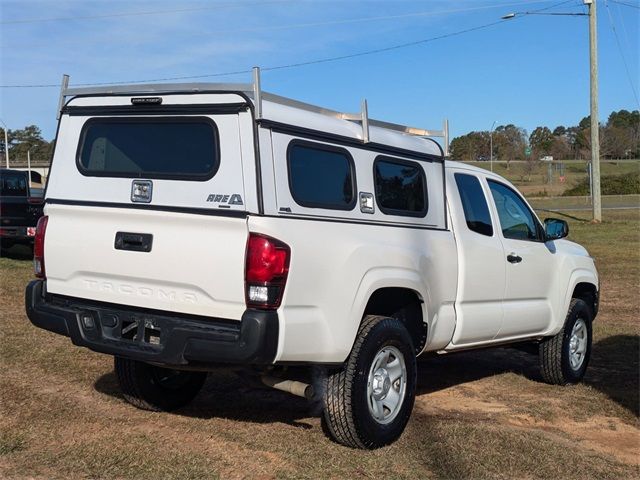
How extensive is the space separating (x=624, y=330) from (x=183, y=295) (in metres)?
6.90

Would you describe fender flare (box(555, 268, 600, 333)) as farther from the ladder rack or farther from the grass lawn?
the ladder rack

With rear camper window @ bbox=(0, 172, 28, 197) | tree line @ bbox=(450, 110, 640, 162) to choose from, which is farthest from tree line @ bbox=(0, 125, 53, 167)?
rear camper window @ bbox=(0, 172, 28, 197)

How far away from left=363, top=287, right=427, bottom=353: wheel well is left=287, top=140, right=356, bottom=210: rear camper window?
2.40ft

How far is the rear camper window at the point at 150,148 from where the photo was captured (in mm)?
4559

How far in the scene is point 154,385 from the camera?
18.7 ft

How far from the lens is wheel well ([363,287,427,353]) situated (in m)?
5.23

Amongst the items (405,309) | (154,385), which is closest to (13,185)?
(154,385)

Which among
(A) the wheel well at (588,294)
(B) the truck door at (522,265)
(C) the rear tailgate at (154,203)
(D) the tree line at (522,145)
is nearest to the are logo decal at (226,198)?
(C) the rear tailgate at (154,203)

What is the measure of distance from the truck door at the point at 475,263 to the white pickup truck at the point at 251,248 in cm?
4

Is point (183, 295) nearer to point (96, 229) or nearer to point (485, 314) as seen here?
point (96, 229)

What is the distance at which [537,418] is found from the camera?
5.99 meters

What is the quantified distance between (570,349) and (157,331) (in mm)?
4339

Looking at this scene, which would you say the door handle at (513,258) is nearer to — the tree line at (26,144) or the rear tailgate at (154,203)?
the rear tailgate at (154,203)

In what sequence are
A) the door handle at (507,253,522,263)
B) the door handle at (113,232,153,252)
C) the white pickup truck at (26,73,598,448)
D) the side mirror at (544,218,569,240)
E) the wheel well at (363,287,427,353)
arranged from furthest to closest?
1. the side mirror at (544,218,569,240)
2. the door handle at (507,253,522,263)
3. the wheel well at (363,287,427,353)
4. the door handle at (113,232,153,252)
5. the white pickup truck at (26,73,598,448)
